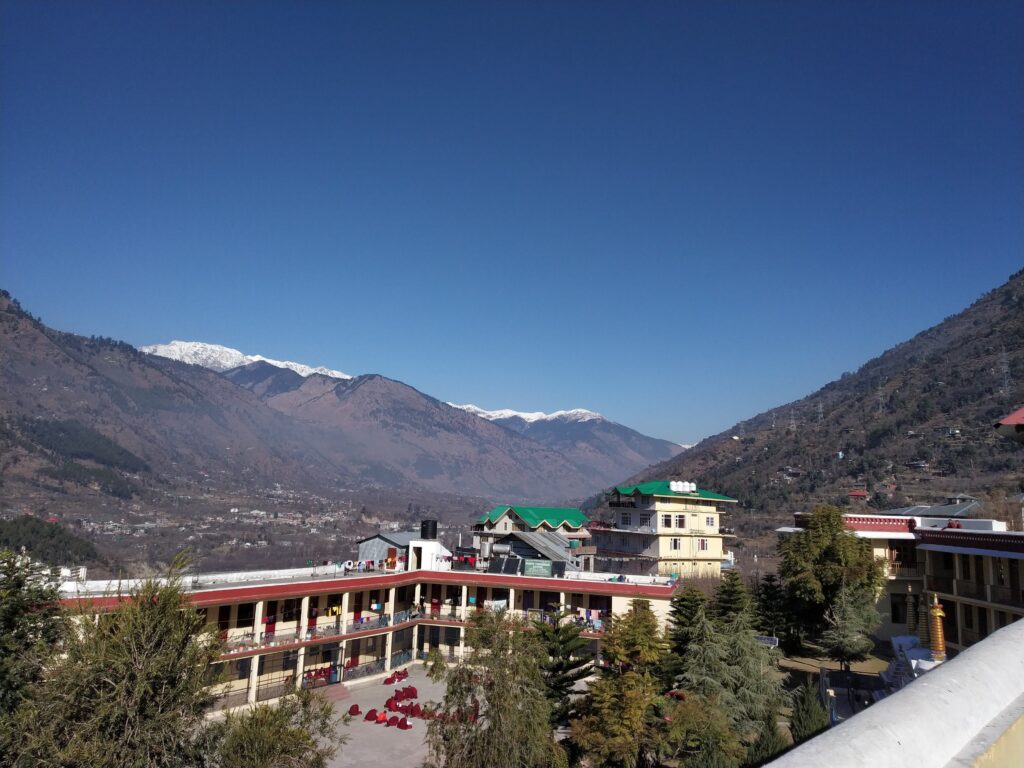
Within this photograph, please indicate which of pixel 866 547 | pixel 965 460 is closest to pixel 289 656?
pixel 866 547

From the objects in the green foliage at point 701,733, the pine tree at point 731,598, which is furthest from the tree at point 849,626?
the green foliage at point 701,733

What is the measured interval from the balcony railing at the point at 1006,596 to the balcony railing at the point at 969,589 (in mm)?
982

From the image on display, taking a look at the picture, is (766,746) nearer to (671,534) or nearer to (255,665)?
(255,665)

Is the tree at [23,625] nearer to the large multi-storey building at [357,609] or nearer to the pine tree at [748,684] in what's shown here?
the large multi-storey building at [357,609]

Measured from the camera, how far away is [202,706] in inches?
585

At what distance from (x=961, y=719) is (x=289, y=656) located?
35.3 meters

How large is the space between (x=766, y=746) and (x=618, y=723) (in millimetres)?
4622

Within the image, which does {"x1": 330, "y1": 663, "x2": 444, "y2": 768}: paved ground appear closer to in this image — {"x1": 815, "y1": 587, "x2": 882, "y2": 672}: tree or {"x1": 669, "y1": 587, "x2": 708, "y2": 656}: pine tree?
{"x1": 669, "y1": 587, "x2": 708, "y2": 656}: pine tree

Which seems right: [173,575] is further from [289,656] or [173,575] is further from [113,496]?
[113,496]

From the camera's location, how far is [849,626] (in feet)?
106

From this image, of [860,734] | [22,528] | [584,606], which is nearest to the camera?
[860,734]

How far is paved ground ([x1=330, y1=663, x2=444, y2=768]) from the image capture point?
84.6 ft

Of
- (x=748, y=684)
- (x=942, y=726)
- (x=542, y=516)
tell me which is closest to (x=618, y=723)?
(x=748, y=684)

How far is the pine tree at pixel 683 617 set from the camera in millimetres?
27922
